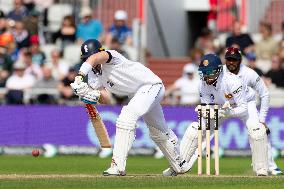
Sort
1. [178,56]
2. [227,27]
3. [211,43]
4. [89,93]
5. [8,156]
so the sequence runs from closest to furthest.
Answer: [89,93] < [8,156] < [211,43] < [227,27] < [178,56]

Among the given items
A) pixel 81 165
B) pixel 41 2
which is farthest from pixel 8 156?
pixel 41 2

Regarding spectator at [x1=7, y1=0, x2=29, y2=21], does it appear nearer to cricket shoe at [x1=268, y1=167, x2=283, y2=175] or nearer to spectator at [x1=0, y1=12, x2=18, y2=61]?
spectator at [x1=0, y1=12, x2=18, y2=61]

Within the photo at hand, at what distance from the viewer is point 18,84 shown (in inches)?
861

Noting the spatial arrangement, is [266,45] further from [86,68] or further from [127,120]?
[86,68]

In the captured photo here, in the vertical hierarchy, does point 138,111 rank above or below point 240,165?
above

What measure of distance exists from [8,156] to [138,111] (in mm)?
7788

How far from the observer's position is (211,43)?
74.0 feet

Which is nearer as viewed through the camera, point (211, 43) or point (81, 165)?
point (81, 165)

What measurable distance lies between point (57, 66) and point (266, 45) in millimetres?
4633

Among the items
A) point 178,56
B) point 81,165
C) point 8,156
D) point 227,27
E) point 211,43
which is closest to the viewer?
point 81,165

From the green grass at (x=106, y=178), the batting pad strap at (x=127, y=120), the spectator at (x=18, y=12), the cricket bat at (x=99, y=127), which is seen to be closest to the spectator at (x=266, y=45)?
the green grass at (x=106, y=178)

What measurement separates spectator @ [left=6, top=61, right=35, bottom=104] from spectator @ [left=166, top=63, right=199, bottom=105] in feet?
9.79

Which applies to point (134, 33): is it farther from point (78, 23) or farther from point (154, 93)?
point (154, 93)

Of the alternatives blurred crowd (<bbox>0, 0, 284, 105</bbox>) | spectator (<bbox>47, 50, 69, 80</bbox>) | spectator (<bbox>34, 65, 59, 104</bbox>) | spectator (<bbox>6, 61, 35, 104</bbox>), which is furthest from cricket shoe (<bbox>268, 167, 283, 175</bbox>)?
spectator (<bbox>47, 50, 69, 80</bbox>)
